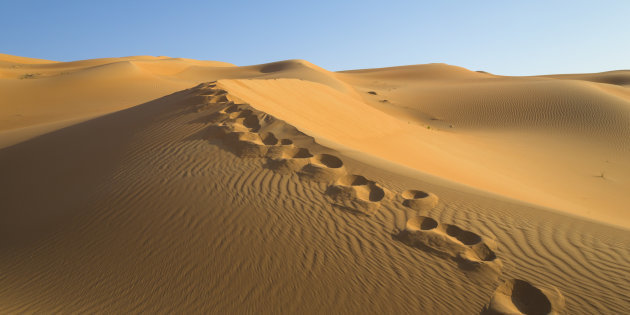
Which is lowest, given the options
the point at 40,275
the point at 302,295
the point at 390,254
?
the point at 40,275

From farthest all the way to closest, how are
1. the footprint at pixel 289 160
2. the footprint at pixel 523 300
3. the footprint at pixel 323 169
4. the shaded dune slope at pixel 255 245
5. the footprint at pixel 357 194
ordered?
the footprint at pixel 289 160
the footprint at pixel 323 169
the footprint at pixel 357 194
the shaded dune slope at pixel 255 245
the footprint at pixel 523 300

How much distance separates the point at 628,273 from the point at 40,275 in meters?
5.78

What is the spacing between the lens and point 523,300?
291cm

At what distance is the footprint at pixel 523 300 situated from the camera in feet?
9.04

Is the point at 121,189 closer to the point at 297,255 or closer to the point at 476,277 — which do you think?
the point at 297,255

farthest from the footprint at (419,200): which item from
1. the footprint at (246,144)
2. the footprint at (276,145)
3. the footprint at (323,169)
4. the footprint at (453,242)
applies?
the footprint at (246,144)

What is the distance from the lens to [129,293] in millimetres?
3340

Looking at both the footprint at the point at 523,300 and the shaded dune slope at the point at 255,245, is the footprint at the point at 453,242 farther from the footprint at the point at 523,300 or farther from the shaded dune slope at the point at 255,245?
the footprint at the point at 523,300

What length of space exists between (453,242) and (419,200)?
34.9 inches

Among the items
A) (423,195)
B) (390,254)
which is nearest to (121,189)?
(390,254)

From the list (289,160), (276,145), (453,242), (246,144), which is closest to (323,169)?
(289,160)

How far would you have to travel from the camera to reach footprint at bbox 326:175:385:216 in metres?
4.13

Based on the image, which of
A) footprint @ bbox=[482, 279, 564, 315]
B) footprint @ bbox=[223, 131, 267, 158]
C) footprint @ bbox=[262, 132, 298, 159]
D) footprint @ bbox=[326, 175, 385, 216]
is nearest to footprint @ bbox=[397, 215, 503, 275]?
footprint @ bbox=[482, 279, 564, 315]

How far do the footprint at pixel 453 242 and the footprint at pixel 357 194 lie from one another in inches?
20.6
